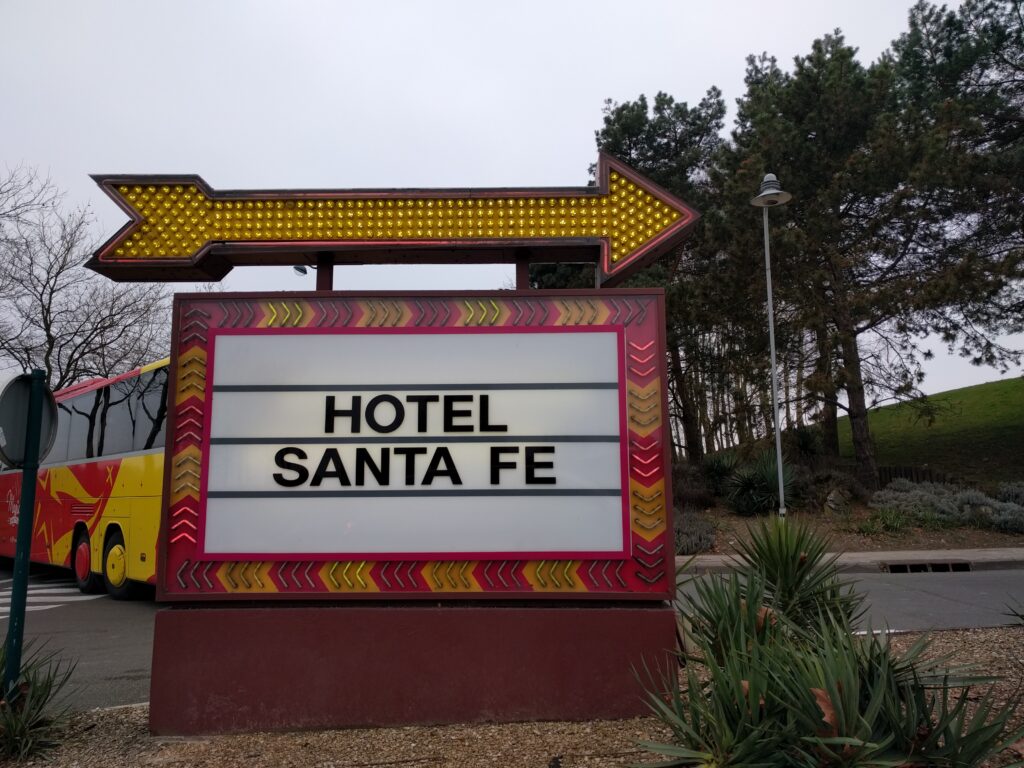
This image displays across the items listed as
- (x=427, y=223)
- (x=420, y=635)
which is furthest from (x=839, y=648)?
(x=427, y=223)

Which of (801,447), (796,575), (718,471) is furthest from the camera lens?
(801,447)

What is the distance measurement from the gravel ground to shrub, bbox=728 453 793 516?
13.9 m

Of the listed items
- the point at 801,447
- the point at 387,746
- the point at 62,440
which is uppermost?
the point at 801,447

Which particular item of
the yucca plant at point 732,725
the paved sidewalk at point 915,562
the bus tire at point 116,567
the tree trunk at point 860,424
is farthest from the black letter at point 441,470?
the tree trunk at point 860,424

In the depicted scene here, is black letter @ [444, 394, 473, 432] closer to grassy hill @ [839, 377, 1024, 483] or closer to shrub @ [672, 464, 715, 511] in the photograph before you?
shrub @ [672, 464, 715, 511]

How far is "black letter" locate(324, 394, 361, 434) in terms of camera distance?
4992 mm

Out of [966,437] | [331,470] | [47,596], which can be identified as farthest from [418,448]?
[966,437]

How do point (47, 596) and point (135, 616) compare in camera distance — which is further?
point (47, 596)

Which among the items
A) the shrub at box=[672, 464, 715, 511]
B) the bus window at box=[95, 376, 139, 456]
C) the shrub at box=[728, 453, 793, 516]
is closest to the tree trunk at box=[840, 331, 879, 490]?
the shrub at box=[728, 453, 793, 516]

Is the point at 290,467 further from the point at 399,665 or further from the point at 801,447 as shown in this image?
the point at 801,447

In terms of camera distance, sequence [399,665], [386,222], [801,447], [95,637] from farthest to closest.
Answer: [801,447] < [95,637] < [386,222] < [399,665]

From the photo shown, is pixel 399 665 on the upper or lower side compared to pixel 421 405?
lower

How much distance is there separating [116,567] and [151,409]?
9.00 ft

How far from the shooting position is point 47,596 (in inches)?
493
